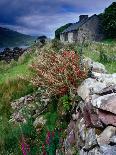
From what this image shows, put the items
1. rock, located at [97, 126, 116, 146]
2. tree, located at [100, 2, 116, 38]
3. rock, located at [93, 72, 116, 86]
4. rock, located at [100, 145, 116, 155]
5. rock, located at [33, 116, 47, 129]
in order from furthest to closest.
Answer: tree, located at [100, 2, 116, 38], rock, located at [33, 116, 47, 129], rock, located at [93, 72, 116, 86], rock, located at [97, 126, 116, 146], rock, located at [100, 145, 116, 155]

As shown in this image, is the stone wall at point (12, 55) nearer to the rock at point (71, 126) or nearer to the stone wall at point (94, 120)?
the rock at point (71, 126)

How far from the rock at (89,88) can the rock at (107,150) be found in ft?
7.85

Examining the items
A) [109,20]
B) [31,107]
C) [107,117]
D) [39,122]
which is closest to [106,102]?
[107,117]

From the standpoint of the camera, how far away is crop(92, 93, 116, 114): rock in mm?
9789

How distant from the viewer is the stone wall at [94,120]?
944 centimetres

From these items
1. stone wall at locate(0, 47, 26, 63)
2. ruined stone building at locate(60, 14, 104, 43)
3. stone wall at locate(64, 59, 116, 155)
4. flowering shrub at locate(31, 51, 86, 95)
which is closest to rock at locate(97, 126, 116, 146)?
stone wall at locate(64, 59, 116, 155)

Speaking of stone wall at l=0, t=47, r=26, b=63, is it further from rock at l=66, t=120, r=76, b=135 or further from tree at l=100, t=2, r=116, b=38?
rock at l=66, t=120, r=76, b=135

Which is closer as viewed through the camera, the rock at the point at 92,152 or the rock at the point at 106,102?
the rock at the point at 92,152

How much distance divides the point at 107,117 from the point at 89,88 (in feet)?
5.90

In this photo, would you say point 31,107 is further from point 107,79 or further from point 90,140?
point 90,140

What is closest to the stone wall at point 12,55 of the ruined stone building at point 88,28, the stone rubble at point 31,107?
the stone rubble at point 31,107

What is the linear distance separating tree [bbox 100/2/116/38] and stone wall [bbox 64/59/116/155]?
2408 inches

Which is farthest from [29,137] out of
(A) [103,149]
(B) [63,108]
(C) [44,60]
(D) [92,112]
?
(A) [103,149]

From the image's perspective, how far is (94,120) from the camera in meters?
10.2
